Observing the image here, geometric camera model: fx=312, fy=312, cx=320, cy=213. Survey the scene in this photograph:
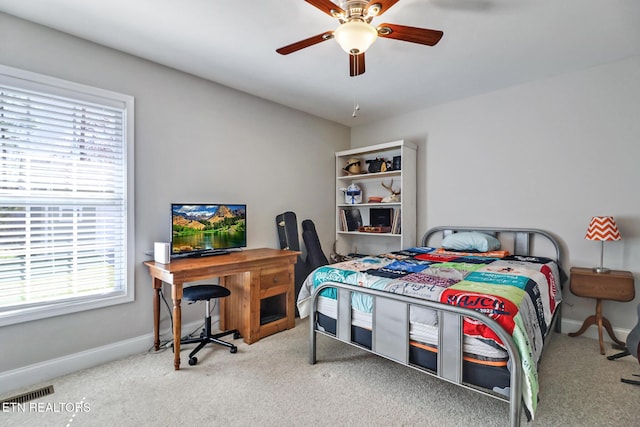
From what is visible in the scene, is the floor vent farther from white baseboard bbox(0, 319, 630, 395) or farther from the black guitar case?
the black guitar case

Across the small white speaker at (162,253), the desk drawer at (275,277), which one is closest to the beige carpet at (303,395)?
the desk drawer at (275,277)

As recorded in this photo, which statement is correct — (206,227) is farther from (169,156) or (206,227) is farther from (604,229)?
(604,229)

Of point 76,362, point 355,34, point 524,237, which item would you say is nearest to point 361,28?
point 355,34

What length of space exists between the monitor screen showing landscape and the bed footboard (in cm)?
117

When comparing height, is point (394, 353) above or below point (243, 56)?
below

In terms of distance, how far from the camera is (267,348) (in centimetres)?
273

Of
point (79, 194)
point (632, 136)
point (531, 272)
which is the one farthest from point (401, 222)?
point (79, 194)

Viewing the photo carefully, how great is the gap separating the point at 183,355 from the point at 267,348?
69 centimetres

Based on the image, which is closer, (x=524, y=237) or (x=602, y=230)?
(x=602, y=230)

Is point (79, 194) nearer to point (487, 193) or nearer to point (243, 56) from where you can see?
point (243, 56)

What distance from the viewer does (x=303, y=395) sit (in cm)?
203

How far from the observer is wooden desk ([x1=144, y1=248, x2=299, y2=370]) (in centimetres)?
237

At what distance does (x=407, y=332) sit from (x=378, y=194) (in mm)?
2744

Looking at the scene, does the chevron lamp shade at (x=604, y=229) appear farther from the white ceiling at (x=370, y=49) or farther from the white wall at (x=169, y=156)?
the white wall at (x=169, y=156)
